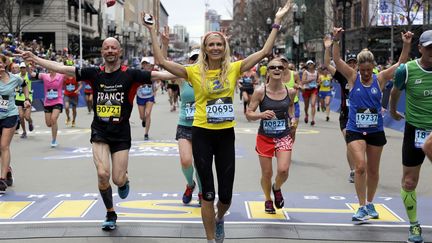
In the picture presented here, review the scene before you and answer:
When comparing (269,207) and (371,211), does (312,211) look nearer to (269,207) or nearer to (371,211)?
(269,207)

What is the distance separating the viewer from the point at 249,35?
66125mm

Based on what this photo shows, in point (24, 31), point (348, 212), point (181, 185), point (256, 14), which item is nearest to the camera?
point (348, 212)

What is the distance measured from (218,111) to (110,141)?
147cm

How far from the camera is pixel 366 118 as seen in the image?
6.50 meters

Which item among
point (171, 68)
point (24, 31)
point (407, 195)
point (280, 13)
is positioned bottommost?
point (407, 195)

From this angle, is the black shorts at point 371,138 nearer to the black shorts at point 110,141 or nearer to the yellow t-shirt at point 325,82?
the black shorts at point 110,141

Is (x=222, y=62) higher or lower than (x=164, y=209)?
higher

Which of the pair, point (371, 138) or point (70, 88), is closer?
point (371, 138)

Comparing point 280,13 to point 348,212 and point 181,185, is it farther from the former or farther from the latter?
point 181,185

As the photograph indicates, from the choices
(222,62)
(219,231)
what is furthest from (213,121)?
(219,231)

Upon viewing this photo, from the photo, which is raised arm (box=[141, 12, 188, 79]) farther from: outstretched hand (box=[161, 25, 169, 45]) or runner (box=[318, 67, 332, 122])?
runner (box=[318, 67, 332, 122])

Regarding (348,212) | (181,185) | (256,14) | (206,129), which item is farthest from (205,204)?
(256,14)

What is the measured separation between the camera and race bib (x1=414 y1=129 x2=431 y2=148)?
18.2 feet

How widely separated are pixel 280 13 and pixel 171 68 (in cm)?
126
